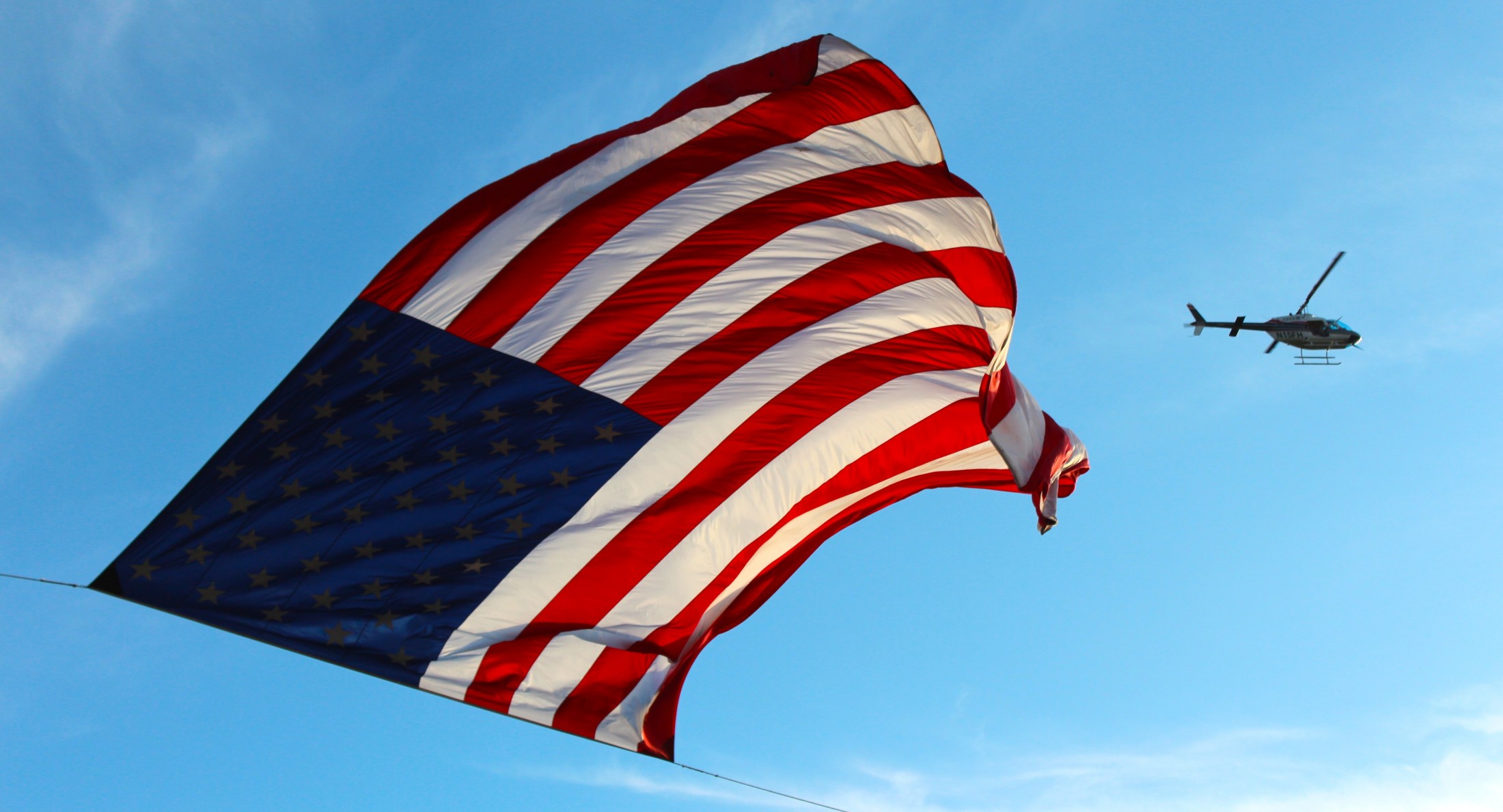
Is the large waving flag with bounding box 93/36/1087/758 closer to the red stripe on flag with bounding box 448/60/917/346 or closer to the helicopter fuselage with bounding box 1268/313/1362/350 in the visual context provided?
the red stripe on flag with bounding box 448/60/917/346

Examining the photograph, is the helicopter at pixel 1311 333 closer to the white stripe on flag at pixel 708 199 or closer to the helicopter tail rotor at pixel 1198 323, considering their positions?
the helicopter tail rotor at pixel 1198 323

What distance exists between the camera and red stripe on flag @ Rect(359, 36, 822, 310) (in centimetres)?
972

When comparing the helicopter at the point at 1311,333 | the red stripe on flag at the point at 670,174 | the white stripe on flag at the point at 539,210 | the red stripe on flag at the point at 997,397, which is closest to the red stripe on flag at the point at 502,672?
the red stripe on flag at the point at 670,174

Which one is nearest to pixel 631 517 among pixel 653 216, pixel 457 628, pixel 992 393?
pixel 457 628

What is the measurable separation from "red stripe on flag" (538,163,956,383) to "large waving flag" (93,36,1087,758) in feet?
0.07

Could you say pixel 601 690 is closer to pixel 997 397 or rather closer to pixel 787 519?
pixel 787 519

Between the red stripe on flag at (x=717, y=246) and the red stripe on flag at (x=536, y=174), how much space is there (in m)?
0.98

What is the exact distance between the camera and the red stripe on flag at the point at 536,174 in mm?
9719

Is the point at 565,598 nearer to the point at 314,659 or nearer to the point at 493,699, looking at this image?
the point at 493,699

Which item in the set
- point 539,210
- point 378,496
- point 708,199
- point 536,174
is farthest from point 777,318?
point 378,496

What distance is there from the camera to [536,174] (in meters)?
10.1

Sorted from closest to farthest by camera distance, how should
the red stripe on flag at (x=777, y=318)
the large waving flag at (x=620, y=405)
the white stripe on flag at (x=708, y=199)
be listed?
the large waving flag at (x=620, y=405)
the white stripe on flag at (x=708, y=199)
the red stripe on flag at (x=777, y=318)

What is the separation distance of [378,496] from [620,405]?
2.16 metres

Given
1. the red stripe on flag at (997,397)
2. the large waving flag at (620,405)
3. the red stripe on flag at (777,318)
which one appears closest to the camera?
the large waving flag at (620,405)
